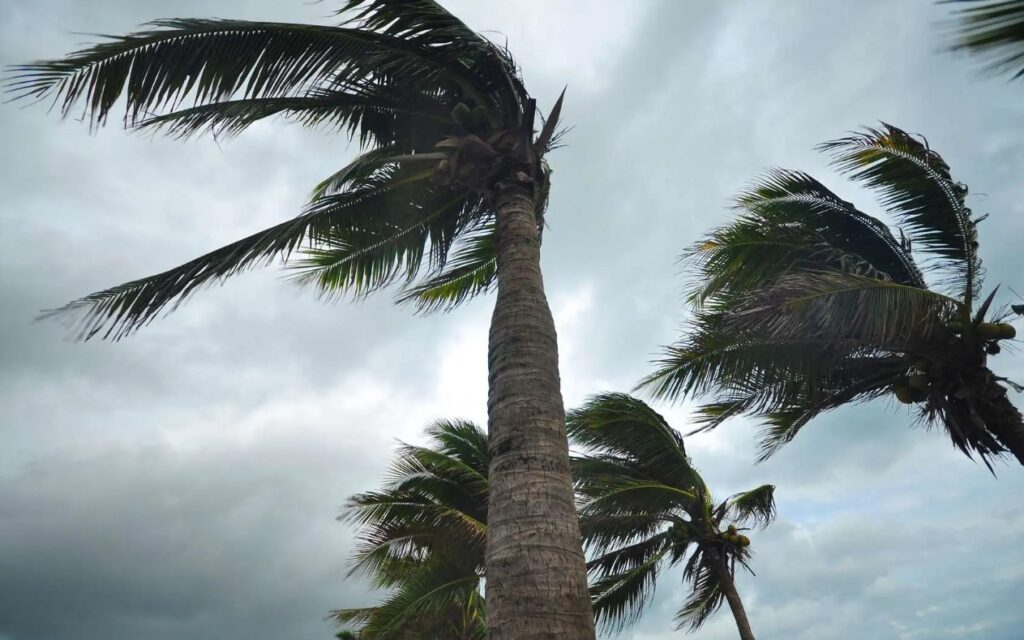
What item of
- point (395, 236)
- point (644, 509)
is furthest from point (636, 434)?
point (395, 236)

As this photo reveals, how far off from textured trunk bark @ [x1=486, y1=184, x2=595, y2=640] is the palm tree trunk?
10.7 meters

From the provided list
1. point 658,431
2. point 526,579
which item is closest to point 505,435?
point 526,579

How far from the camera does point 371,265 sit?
8359 mm

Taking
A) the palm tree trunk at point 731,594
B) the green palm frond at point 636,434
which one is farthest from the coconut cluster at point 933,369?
the palm tree trunk at point 731,594

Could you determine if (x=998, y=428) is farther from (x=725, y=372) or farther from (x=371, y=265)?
(x=371, y=265)

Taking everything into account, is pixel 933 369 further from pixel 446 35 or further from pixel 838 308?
pixel 446 35

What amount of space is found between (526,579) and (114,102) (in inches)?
215

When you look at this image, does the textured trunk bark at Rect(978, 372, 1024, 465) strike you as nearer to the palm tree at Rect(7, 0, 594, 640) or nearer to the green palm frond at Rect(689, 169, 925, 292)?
the green palm frond at Rect(689, 169, 925, 292)

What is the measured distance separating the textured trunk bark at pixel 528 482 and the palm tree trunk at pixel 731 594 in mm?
10694

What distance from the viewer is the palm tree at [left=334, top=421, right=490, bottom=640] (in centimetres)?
1271

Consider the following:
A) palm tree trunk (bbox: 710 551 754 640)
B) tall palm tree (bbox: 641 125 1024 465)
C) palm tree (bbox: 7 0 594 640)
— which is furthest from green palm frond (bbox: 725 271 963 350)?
palm tree trunk (bbox: 710 551 754 640)

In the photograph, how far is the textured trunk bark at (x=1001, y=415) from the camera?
832 centimetres

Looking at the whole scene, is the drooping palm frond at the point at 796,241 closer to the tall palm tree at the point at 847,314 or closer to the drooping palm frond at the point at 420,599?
the tall palm tree at the point at 847,314

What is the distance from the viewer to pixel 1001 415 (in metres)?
8.39
